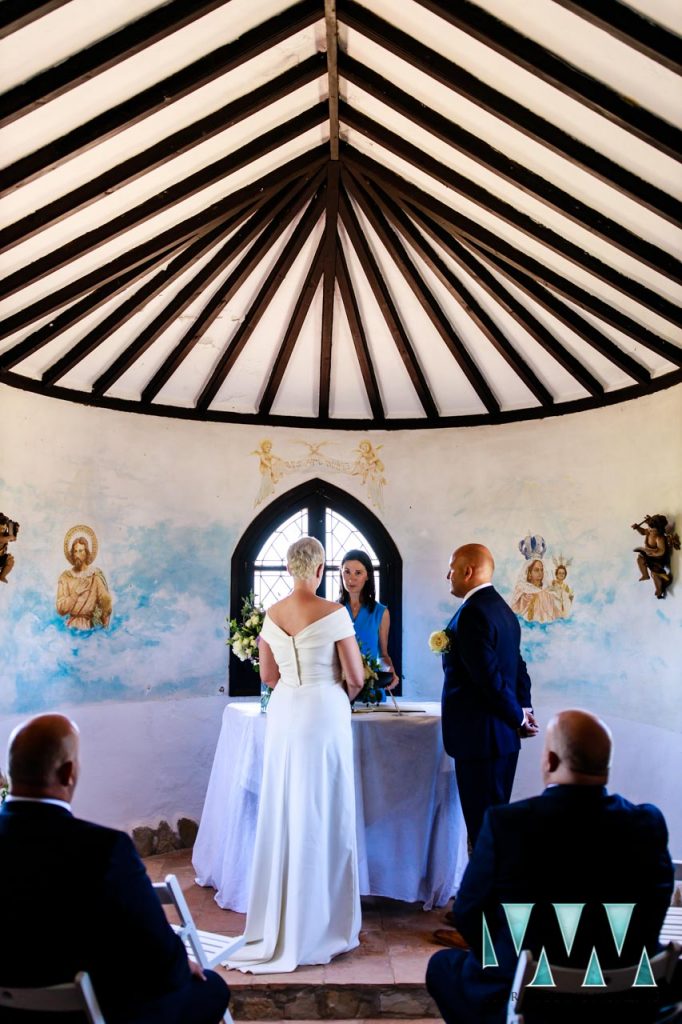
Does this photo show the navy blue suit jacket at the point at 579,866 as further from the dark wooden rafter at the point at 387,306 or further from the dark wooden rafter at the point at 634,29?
the dark wooden rafter at the point at 387,306

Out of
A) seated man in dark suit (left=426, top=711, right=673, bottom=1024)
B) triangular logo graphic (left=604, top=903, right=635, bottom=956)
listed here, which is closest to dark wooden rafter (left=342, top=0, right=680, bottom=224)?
seated man in dark suit (left=426, top=711, right=673, bottom=1024)

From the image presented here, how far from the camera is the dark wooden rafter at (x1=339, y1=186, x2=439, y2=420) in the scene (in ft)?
21.3

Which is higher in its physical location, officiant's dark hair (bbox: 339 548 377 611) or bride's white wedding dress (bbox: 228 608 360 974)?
officiant's dark hair (bbox: 339 548 377 611)

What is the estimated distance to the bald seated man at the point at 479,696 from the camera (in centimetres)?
482

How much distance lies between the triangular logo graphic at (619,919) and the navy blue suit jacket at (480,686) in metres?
2.35

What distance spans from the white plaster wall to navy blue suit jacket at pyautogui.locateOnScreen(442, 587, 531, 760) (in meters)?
2.59

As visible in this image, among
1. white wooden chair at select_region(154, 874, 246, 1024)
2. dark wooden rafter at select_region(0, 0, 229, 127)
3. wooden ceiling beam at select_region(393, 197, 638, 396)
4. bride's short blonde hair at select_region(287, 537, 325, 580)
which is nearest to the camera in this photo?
white wooden chair at select_region(154, 874, 246, 1024)

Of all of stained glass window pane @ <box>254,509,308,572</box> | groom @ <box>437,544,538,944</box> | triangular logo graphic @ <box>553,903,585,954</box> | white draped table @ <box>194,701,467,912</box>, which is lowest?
white draped table @ <box>194,701,467,912</box>

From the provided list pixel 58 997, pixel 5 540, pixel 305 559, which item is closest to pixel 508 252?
pixel 305 559

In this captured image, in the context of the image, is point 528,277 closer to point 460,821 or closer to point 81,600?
point 460,821

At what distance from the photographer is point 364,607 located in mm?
6828

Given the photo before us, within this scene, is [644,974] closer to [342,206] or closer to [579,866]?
[579,866]

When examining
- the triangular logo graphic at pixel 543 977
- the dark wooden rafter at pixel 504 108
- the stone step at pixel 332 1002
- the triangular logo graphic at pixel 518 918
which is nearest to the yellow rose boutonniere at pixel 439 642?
the stone step at pixel 332 1002

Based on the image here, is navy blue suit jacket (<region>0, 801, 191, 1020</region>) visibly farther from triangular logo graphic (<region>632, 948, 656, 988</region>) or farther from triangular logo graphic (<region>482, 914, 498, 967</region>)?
triangular logo graphic (<region>632, 948, 656, 988</region>)
